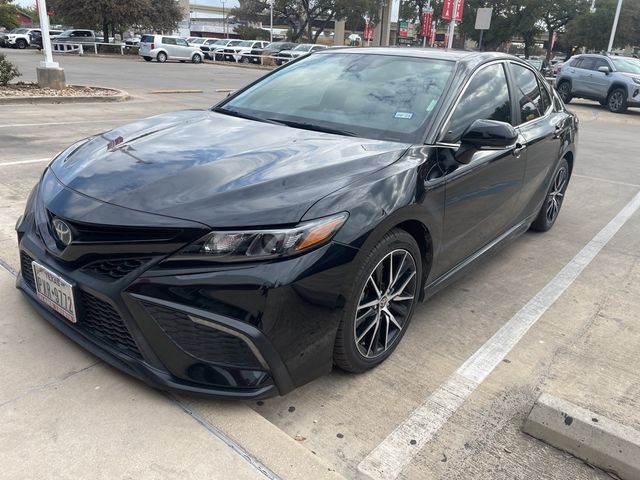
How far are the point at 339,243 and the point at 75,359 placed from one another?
139 centimetres

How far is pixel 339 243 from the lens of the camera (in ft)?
7.59

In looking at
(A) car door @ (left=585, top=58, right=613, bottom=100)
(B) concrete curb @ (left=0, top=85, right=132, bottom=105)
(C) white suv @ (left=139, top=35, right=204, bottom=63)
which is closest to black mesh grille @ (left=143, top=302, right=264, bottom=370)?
(B) concrete curb @ (left=0, top=85, right=132, bottom=105)

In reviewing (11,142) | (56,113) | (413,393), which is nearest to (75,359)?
(413,393)

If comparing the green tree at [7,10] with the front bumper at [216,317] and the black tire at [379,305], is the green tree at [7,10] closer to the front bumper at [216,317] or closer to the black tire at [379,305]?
the front bumper at [216,317]

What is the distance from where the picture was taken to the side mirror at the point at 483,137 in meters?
3.02

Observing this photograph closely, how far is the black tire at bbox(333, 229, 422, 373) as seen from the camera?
98.3 inches

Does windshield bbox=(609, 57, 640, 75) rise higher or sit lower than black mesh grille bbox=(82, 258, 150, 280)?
higher

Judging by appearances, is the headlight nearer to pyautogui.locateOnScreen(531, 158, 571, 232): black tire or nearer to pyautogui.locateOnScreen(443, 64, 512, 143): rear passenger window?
pyautogui.locateOnScreen(443, 64, 512, 143): rear passenger window

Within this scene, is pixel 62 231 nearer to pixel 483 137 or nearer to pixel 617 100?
pixel 483 137

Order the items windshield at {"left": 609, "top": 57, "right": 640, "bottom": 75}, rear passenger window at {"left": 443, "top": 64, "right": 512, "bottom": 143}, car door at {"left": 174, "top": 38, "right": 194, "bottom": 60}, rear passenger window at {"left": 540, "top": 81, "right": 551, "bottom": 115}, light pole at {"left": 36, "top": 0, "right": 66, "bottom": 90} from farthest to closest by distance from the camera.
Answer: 1. car door at {"left": 174, "top": 38, "right": 194, "bottom": 60}
2. windshield at {"left": 609, "top": 57, "right": 640, "bottom": 75}
3. light pole at {"left": 36, "top": 0, "right": 66, "bottom": 90}
4. rear passenger window at {"left": 540, "top": 81, "right": 551, "bottom": 115}
5. rear passenger window at {"left": 443, "top": 64, "right": 512, "bottom": 143}

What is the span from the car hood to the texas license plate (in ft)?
1.28

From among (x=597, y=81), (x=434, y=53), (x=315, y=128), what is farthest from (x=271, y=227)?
(x=597, y=81)

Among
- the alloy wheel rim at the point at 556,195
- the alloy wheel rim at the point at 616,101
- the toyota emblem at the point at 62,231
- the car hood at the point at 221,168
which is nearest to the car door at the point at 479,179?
the car hood at the point at 221,168

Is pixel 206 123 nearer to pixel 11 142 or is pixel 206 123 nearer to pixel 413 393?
pixel 413 393
